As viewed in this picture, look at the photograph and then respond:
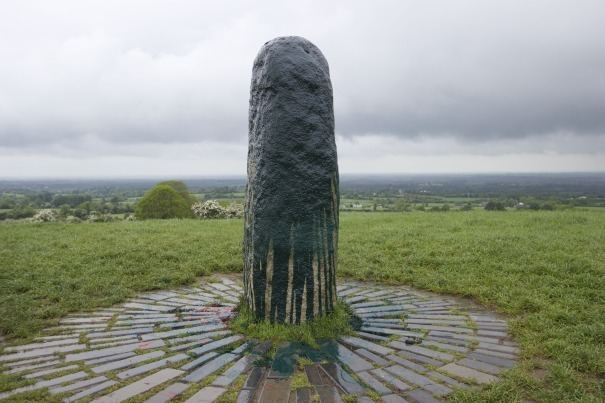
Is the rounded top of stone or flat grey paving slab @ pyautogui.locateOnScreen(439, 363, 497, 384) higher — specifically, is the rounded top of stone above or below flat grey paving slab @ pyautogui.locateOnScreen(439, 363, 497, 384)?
above

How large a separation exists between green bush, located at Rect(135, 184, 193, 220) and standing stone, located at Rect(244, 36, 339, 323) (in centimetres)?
1921

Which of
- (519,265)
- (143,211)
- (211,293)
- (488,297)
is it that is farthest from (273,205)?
(143,211)

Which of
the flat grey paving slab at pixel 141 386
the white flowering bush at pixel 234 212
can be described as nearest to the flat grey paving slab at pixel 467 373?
the flat grey paving slab at pixel 141 386

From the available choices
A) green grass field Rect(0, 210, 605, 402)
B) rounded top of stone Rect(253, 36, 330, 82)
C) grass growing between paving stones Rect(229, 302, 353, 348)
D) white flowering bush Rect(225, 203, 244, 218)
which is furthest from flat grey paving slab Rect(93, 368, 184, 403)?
white flowering bush Rect(225, 203, 244, 218)

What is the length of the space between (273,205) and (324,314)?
4.72 ft

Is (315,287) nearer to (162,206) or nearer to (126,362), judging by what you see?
(126,362)

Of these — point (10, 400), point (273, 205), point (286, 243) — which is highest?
point (273, 205)

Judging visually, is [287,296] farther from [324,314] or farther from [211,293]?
[211,293]

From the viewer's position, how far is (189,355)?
4.46 m

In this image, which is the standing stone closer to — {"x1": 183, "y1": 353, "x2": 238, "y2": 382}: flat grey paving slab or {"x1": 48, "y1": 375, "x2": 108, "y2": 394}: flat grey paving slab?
{"x1": 183, "y1": 353, "x2": 238, "y2": 382}: flat grey paving slab

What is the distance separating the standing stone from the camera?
207 inches

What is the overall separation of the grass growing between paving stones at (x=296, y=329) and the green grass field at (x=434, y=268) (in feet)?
5.48

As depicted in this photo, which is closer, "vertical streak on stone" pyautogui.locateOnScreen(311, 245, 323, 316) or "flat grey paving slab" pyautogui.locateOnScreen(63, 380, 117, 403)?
"flat grey paving slab" pyautogui.locateOnScreen(63, 380, 117, 403)

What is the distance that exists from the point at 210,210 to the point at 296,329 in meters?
→ 17.7
